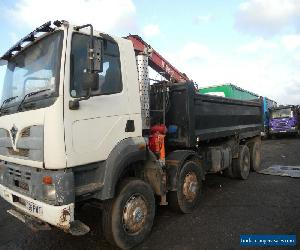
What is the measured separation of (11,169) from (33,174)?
0.71 metres

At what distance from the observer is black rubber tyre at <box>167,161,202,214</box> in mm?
5309

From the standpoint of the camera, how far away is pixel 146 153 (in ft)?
15.6

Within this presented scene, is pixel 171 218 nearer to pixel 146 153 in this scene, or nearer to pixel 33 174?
pixel 146 153

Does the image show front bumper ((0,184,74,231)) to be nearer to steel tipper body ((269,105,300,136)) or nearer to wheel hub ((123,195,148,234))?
wheel hub ((123,195,148,234))

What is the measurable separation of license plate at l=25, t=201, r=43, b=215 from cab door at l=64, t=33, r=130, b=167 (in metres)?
0.63

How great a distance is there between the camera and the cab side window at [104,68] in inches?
149

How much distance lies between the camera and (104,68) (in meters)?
4.22

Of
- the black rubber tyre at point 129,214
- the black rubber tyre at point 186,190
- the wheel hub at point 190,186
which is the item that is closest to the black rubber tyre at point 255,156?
the black rubber tyre at point 186,190

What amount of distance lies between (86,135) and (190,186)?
2.47 metres

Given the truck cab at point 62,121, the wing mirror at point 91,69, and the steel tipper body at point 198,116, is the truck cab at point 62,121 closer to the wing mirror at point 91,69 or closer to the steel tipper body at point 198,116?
the wing mirror at point 91,69

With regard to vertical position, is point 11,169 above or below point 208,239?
above

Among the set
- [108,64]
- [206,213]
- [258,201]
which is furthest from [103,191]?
[258,201]

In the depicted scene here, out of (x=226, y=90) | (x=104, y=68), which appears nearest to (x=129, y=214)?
(x=104, y=68)

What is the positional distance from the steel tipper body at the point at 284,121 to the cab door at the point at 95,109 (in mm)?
20173
